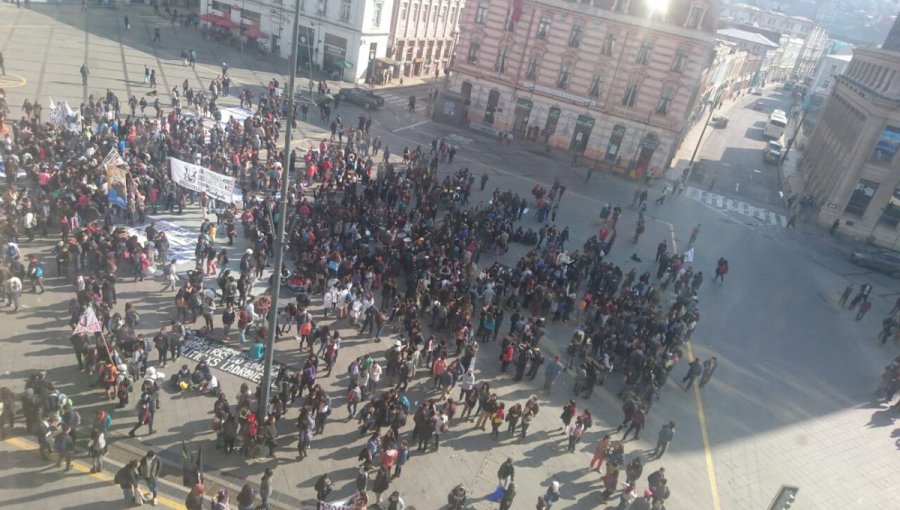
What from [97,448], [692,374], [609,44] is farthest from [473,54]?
[97,448]

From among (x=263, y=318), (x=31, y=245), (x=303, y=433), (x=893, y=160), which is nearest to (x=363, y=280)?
(x=263, y=318)

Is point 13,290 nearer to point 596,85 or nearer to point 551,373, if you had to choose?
point 551,373

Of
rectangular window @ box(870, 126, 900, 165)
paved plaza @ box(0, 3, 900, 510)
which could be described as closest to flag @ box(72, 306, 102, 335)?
paved plaza @ box(0, 3, 900, 510)

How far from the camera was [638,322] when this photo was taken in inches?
971

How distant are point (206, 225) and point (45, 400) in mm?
10441

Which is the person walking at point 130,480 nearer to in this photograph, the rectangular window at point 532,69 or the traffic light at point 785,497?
the traffic light at point 785,497

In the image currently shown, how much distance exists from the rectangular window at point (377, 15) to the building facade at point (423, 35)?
299cm

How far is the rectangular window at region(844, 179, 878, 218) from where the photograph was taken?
145 ft

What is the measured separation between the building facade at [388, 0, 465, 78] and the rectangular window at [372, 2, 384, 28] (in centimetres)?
299

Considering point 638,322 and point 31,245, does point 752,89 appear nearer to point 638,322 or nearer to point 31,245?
point 638,322

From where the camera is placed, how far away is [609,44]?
49.9 meters

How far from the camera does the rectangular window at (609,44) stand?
49625 millimetres

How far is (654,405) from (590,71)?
3616cm

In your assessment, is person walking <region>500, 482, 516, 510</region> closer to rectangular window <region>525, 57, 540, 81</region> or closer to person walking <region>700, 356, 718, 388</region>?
person walking <region>700, 356, 718, 388</region>
